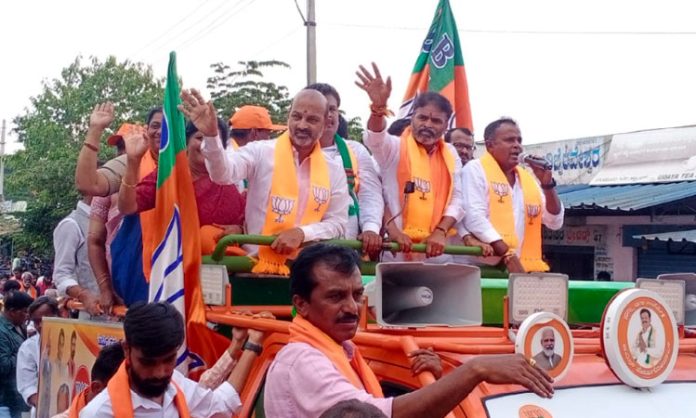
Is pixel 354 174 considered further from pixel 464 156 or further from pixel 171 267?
pixel 464 156

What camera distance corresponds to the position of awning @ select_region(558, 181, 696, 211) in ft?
44.1

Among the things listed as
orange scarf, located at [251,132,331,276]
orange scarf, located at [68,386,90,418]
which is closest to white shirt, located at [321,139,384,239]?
orange scarf, located at [251,132,331,276]

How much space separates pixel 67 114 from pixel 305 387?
106 feet

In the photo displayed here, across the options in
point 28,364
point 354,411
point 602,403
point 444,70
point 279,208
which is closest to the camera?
point 354,411

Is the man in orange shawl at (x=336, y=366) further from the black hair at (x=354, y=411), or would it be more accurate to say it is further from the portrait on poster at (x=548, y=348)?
the black hair at (x=354, y=411)

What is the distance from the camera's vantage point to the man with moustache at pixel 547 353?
8.28 ft

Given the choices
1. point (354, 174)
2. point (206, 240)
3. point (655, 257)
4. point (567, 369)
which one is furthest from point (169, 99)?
point (655, 257)

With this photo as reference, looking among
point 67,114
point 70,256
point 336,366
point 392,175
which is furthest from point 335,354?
point 67,114

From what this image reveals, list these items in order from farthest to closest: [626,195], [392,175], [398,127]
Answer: [626,195] < [398,127] < [392,175]

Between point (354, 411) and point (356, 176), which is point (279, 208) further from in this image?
point (354, 411)

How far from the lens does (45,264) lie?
98.8ft

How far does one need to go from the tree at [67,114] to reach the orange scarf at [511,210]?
76.0 feet

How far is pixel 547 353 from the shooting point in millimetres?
2547

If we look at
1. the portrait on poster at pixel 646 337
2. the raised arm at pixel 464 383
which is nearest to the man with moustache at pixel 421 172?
the portrait on poster at pixel 646 337
